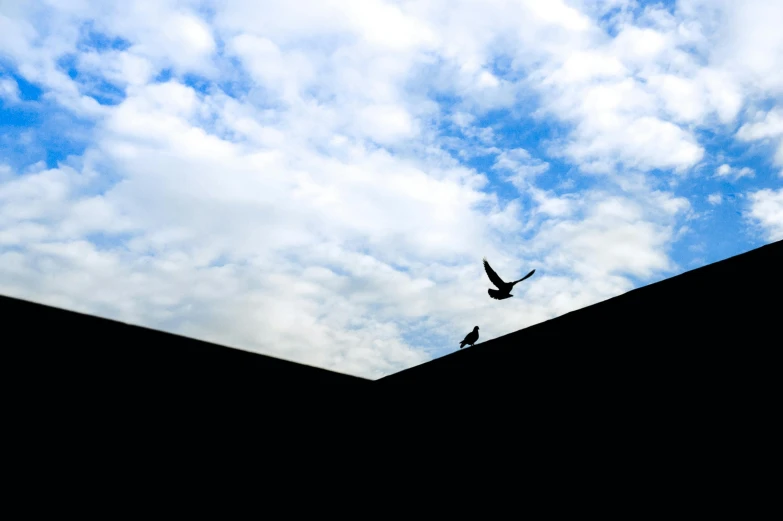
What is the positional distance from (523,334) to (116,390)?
205 centimetres

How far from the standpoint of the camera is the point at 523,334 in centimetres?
327

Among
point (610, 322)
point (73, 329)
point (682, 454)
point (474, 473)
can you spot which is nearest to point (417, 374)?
point (474, 473)

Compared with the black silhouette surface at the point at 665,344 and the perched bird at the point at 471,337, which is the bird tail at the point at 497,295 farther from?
the black silhouette surface at the point at 665,344

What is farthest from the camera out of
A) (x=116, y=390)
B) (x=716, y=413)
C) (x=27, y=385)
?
(x=116, y=390)

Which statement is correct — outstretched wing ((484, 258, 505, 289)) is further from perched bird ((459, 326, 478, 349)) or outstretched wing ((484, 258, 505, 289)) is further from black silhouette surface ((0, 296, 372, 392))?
black silhouette surface ((0, 296, 372, 392))

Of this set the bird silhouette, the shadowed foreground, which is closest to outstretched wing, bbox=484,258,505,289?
the bird silhouette

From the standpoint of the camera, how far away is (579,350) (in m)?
3.07

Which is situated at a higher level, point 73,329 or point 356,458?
point 73,329

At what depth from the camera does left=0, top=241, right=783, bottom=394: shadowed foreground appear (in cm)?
262

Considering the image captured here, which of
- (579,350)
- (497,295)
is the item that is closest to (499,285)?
(497,295)

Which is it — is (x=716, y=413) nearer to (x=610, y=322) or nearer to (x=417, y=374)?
(x=610, y=322)

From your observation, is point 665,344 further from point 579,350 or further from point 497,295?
point 497,295

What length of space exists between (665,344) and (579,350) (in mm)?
391

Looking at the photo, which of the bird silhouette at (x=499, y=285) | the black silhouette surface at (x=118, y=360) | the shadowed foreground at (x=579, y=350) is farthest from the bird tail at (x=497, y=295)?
the black silhouette surface at (x=118, y=360)
